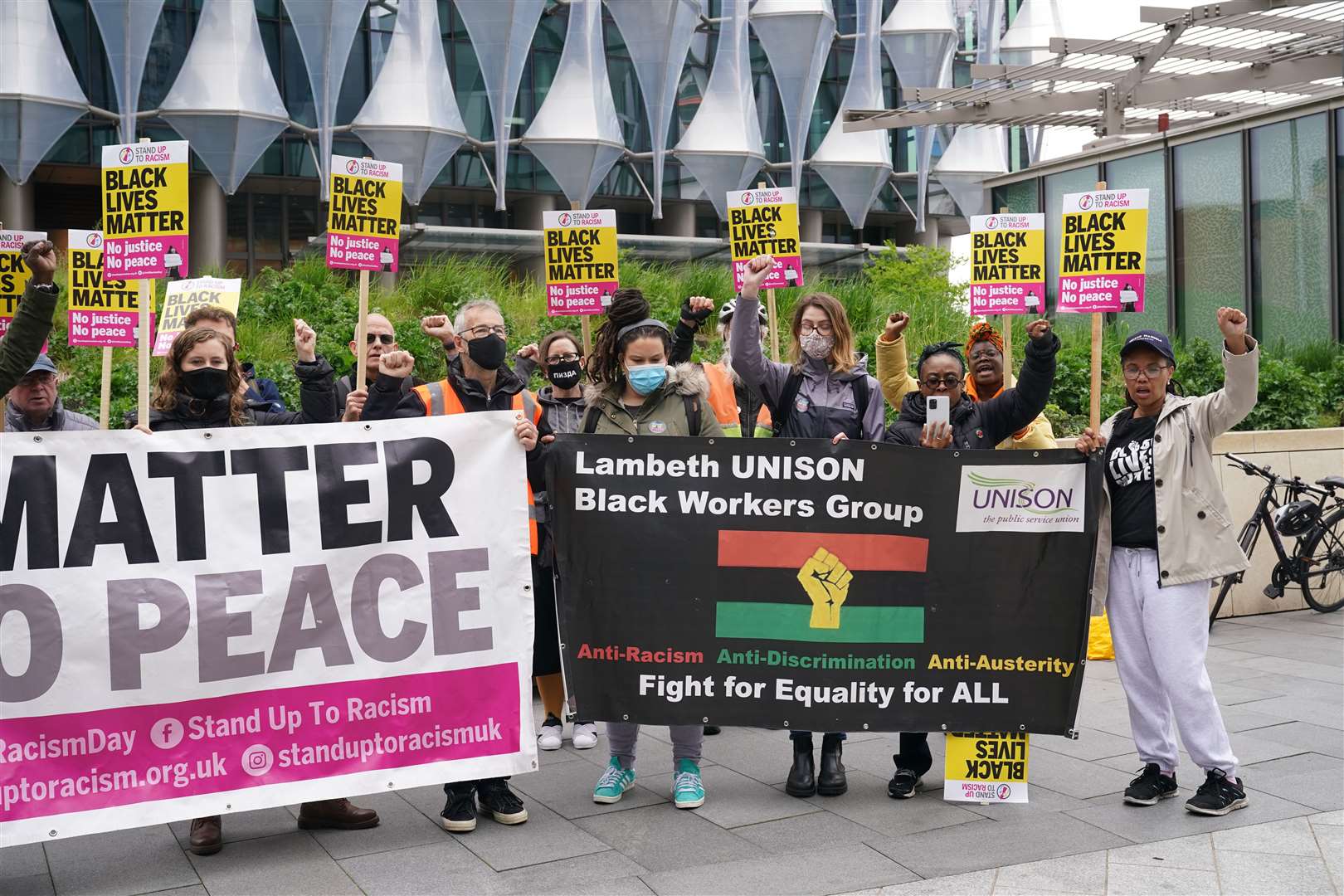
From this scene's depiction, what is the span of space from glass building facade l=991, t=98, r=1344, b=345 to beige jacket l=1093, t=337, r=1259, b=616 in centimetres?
973

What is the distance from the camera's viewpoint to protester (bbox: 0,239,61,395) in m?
4.55

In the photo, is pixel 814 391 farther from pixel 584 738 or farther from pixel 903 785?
pixel 584 738

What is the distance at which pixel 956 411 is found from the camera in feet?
18.2

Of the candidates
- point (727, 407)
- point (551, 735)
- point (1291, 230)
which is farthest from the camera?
point (1291, 230)

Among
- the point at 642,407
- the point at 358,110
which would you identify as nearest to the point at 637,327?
the point at 642,407

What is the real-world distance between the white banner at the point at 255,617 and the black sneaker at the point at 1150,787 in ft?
8.23

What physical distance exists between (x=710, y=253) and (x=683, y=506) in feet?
86.3

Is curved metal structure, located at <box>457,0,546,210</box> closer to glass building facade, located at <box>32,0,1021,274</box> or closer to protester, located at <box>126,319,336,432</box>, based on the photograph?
glass building facade, located at <box>32,0,1021,274</box>

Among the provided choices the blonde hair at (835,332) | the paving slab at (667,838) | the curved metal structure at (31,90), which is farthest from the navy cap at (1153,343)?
the curved metal structure at (31,90)

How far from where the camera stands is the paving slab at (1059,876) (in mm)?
4391

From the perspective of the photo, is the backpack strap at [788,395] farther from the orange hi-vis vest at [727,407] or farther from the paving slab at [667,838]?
the paving slab at [667,838]

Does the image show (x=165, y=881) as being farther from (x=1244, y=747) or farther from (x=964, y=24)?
(x=964, y=24)

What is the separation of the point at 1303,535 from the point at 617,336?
696 centimetres

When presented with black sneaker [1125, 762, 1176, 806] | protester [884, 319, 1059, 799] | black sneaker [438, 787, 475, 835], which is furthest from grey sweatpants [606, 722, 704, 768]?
black sneaker [1125, 762, 1176, 806]
